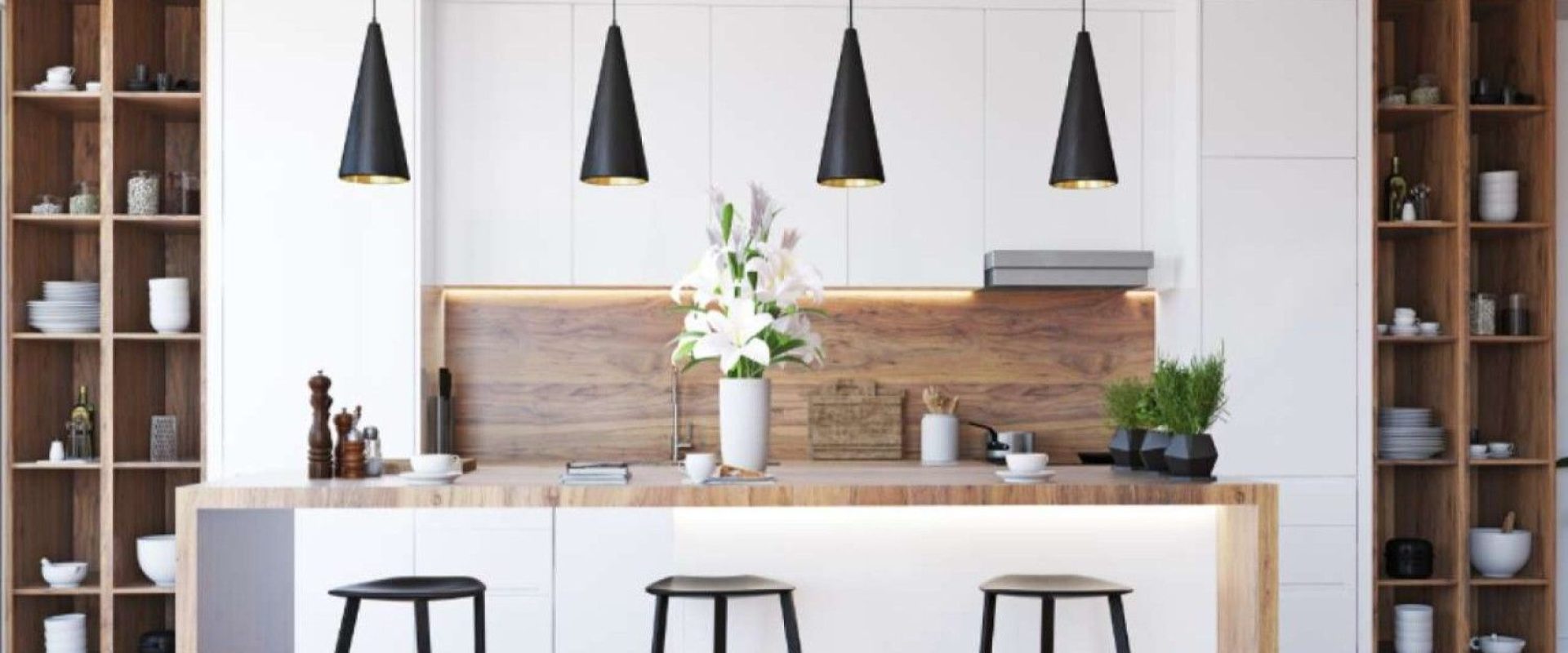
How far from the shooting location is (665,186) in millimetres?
6012

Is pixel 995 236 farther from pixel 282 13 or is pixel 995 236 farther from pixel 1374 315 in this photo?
pixel 282 13

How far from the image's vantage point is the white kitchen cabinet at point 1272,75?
5.79 metres

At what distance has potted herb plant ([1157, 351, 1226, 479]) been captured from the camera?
375 cm

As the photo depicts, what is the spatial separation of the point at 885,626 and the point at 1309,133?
9.40 feet

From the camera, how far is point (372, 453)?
159 inches

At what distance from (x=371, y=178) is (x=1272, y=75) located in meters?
3.34

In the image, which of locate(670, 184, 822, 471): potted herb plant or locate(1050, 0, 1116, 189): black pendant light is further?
locate(1050, 0, 1116, 189): black pendant light

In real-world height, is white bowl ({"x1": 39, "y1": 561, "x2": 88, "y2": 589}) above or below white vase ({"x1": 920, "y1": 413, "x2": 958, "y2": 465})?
below

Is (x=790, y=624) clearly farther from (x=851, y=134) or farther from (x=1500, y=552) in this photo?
(x=1500, y=552)

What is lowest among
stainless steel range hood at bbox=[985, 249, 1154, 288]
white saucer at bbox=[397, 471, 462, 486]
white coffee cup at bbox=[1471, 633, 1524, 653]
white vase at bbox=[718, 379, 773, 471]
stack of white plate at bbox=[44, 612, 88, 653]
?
white coffee cup at bbox=[1471, 633, 1524, 653]

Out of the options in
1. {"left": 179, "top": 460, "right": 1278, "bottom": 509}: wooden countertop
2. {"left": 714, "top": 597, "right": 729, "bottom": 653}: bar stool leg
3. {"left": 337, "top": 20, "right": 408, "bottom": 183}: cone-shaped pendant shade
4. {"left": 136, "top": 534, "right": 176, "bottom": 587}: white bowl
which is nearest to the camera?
{"left": 179, "top": 460, "right": 1278, "bottom": 509}: wooden countertop

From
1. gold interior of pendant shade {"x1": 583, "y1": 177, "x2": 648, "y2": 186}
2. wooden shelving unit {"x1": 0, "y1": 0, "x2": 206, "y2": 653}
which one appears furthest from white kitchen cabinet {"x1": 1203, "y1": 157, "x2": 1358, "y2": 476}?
wooden shelving unit {"x1": 0, "y1": 0, "x2": 206, "y2": 653}

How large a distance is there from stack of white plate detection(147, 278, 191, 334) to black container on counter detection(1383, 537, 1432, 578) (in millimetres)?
4511

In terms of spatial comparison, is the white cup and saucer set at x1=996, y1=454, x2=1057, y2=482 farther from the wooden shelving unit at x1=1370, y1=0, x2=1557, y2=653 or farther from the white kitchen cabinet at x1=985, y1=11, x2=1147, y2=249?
the wooden shelving unit at x1=1370, y1=0, x2=1557, y2=653
